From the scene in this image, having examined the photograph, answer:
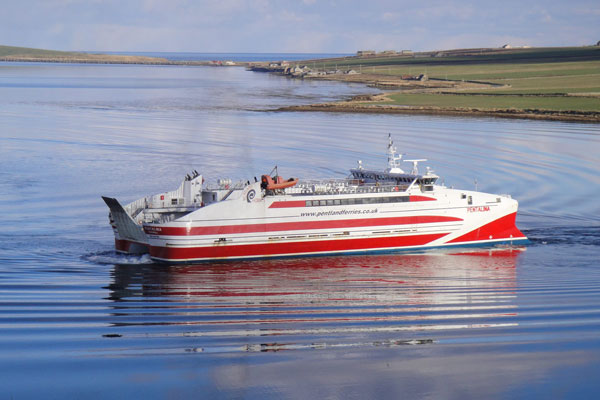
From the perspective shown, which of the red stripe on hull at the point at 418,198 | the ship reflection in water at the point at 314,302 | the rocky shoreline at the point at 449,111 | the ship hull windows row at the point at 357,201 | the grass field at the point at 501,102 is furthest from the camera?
the grass field at the point at 501,102

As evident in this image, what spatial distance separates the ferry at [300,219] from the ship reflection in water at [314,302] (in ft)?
2.64

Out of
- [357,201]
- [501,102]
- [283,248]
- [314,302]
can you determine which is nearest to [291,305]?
[314,302]

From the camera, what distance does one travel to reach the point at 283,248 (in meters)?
39.8

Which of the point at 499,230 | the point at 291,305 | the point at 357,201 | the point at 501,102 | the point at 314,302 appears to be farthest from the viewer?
the point at 501,102

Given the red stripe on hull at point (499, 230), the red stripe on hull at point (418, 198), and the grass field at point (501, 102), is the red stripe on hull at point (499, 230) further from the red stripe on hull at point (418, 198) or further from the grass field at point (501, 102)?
the grass field at point (501, 102)

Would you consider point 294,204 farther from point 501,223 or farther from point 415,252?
point 501,223

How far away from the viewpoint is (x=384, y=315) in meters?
29.7

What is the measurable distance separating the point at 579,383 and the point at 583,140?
65080 mm

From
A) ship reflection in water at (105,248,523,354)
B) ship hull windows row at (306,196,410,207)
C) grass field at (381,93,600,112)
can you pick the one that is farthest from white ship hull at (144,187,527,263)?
grass field at (381,93,600,112)

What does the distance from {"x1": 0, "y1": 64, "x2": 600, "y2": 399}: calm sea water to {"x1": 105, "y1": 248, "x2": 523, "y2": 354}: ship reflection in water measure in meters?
0.11

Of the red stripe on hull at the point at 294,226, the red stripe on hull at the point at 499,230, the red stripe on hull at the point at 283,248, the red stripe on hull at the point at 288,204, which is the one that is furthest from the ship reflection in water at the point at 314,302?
the red stripe on hull at the point at 288,204

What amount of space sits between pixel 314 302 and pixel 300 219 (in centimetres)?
886

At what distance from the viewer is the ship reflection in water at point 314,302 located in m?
26.5

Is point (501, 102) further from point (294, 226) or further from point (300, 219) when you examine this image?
point (294, 226)
